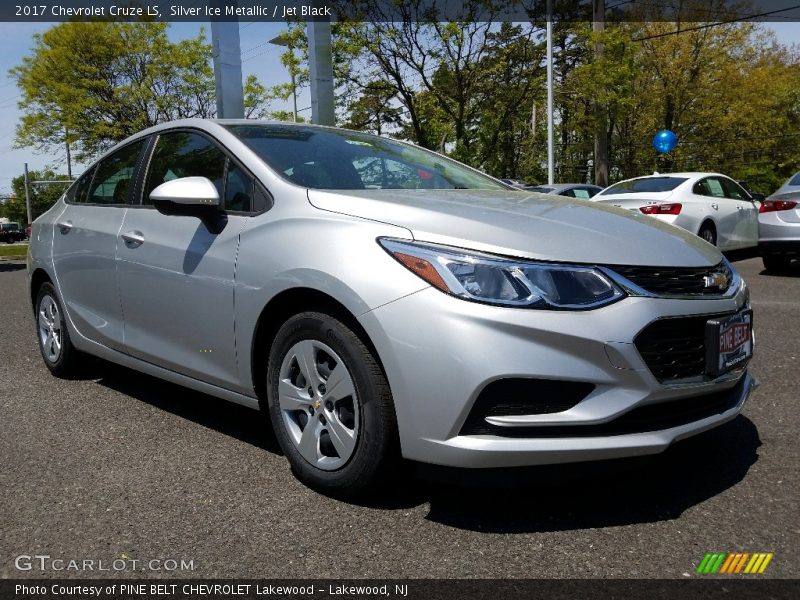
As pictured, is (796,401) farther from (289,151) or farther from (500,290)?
(289,151)

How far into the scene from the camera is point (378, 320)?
2.54 m

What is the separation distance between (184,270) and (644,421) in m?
2.05

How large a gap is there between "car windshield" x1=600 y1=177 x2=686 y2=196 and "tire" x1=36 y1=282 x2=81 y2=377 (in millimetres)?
8008

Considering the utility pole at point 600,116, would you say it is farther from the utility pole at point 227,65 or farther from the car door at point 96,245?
the car door at point 96,245

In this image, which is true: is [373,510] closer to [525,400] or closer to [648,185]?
[525,400]

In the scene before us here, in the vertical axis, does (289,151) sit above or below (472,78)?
below

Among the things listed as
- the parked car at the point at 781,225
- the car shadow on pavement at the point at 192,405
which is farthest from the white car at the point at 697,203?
the car shadow on pavement at the point at 192,405

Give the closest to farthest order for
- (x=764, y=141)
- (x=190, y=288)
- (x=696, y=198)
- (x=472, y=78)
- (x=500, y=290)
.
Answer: (x=500, y=290)
(x=190, y=288)
(x=696, y=198)
(x=472, y=78)
(x=764, y=141)

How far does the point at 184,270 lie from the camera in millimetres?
3410

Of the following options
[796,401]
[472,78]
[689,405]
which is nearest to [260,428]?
[689,405]

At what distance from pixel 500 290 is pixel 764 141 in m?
45.2

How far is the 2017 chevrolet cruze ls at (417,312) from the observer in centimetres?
242

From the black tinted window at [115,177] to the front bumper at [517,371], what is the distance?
90.5 inches

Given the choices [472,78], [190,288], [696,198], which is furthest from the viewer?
[472,78]
